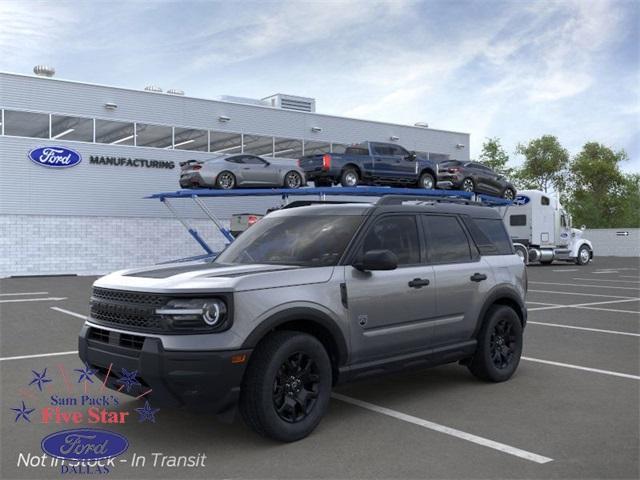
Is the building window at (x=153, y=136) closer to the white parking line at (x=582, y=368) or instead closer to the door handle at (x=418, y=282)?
the white parking line at (x=582, y=368)

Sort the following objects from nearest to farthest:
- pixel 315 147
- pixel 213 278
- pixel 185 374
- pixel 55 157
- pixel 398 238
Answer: pixel 185 374, pixel 213 278, pixel 398 238, pixel 55 157, pixel 315 147

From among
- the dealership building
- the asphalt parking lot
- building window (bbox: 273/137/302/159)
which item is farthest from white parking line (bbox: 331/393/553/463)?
building window (bbox: 273/137/302/159)

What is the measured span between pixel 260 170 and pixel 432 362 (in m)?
19.6

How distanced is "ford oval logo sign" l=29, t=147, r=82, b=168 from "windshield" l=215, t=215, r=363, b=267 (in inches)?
934

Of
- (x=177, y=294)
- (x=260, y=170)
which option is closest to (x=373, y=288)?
(x=177, y=294)

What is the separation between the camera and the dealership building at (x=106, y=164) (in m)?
26.7

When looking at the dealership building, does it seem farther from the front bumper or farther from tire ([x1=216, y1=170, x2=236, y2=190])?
the front bumper

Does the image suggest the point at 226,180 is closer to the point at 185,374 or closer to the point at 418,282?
the point at 418,282

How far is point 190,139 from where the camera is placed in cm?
3103

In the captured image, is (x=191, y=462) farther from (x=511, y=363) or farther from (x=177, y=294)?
(x=511, y=363)

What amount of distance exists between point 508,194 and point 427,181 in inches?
205

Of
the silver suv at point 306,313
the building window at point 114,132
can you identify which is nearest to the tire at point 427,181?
the building window at point 114,132

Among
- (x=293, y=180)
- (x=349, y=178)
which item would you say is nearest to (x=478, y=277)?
(x=349, y=178)

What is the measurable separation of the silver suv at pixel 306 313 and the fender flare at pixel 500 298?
23 millimetres
